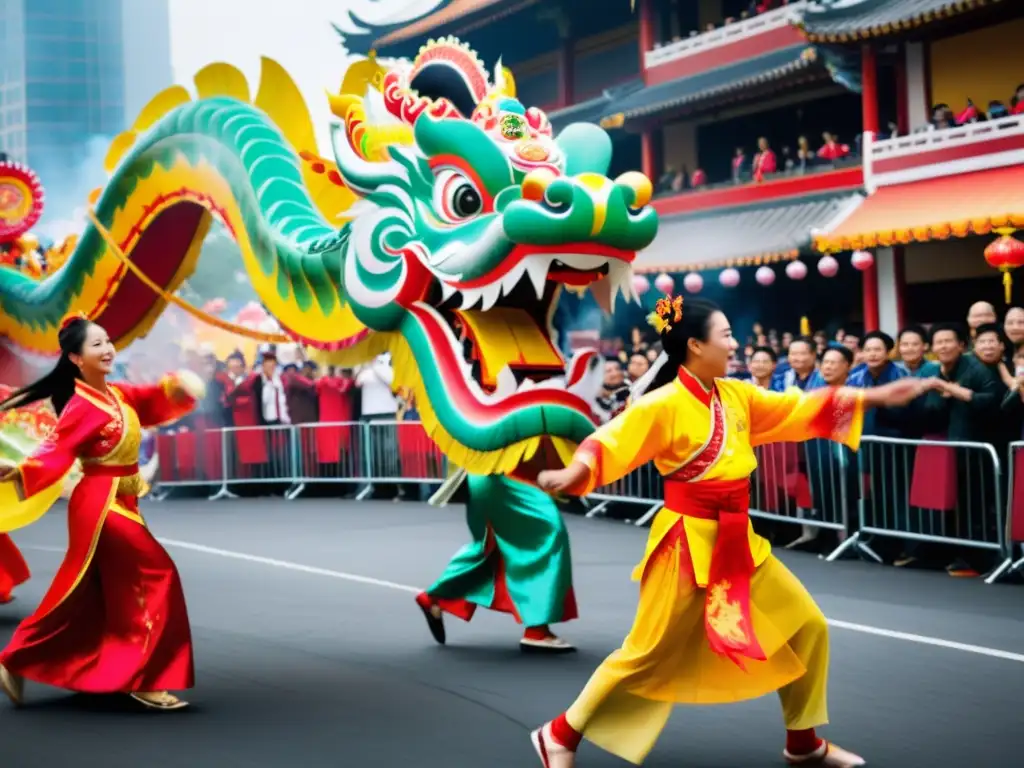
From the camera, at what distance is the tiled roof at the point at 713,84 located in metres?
21.4

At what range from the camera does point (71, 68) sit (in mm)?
50062

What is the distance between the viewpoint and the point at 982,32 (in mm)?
19516

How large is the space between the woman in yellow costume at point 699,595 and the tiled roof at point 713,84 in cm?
1673

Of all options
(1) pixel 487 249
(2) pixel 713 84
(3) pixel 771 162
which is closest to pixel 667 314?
(1) pixel 487 249

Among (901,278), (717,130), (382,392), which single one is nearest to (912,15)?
(901,278)

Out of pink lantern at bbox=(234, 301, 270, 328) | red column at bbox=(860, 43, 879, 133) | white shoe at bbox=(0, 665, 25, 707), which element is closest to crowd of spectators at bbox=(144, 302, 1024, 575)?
white shoe at bbox=(0, 665, 25, 707)

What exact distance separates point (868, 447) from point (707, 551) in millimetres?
5359

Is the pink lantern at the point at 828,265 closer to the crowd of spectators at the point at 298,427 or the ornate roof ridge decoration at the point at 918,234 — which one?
the ornate roof ridge decoration at the point at 918,234

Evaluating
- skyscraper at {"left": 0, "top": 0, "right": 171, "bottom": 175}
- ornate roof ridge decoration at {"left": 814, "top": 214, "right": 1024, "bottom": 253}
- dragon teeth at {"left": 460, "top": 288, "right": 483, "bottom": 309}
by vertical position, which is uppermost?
skyscraper at {"left": 0, "top": 0, "right": 171, "bottom": 175}

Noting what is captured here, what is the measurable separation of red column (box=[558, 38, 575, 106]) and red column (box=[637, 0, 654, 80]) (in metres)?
2.28

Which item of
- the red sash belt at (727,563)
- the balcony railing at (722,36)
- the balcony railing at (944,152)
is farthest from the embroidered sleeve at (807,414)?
the balcony railing at (722,36)

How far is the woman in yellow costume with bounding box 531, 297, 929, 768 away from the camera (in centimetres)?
471

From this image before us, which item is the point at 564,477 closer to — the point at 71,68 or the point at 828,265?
the point at 828,265

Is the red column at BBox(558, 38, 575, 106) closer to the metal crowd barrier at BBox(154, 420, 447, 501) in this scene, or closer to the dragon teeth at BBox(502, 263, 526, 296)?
the metal crowd barrier at BBox(154, 420, 447, 501)
